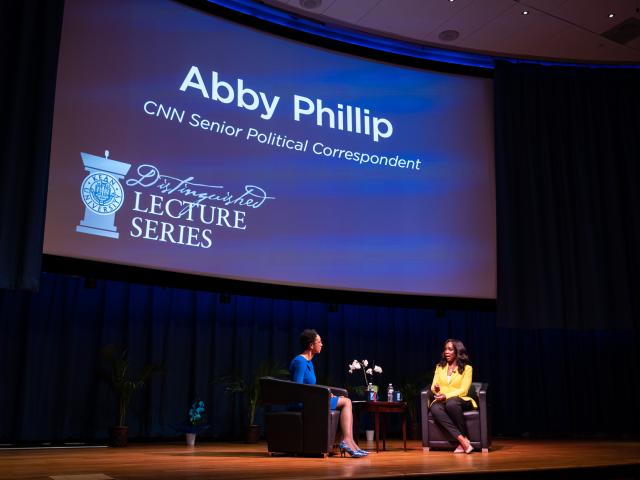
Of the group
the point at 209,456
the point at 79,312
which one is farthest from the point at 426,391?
the point at 79,312

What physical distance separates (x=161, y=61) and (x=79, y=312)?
8.12ft

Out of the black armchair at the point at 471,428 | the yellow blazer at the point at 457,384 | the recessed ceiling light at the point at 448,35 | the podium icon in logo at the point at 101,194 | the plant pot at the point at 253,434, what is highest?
the recessed ceiling light at the point at 448,35

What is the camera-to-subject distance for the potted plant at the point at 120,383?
5547mm

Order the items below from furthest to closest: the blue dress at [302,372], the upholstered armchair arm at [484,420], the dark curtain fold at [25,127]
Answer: the upholstered armchair arm at [484,420]
the dark curtain fold at [25,127]
the blue dress at [302,372]

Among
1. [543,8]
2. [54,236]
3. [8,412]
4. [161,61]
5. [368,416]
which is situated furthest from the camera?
[368,416]

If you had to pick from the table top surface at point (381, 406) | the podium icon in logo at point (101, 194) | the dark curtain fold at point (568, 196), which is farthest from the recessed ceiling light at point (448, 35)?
the table top surface at point (381, 406)

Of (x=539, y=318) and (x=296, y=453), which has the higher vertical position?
(x=539, y=318)

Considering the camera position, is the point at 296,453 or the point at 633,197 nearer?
the point at 296,453

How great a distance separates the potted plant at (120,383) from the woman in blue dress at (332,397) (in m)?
1.84

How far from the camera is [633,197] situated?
776 cm

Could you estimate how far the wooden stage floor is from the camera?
321 cm

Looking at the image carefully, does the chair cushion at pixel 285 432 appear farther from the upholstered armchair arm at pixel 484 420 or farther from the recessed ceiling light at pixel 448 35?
the recessed ceiling light at pixel 448 35

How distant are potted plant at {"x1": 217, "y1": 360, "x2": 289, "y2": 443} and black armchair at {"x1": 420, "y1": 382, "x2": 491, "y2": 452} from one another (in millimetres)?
1632

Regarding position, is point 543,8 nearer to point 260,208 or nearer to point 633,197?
point 633,197
